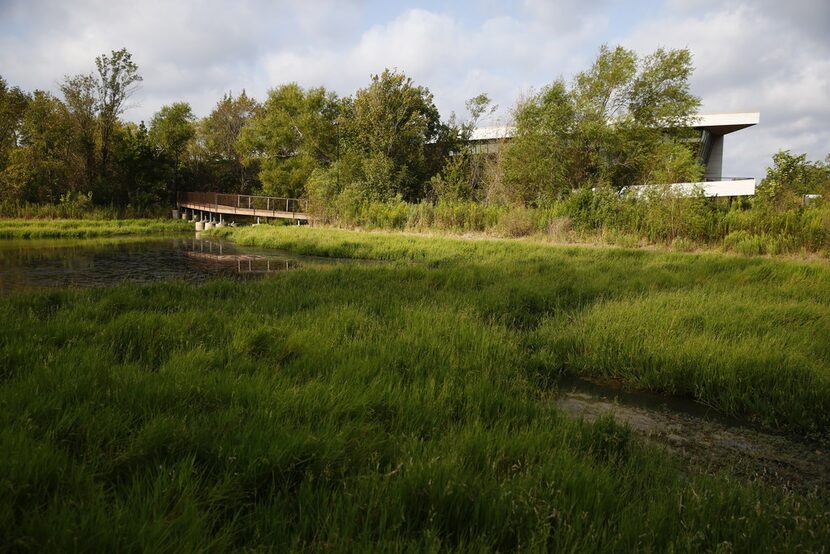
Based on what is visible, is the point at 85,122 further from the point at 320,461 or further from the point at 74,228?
the point at 320,461

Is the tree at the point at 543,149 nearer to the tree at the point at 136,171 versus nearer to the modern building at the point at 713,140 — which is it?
the modern building at the point at 713,140

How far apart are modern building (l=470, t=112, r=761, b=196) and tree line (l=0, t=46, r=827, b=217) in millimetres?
1839

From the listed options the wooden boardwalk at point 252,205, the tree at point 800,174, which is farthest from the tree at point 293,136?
the tree at point 800,174

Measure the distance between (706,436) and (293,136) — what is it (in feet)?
141

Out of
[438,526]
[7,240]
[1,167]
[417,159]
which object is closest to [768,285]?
[438,526]

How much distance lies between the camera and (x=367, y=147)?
31.4 m

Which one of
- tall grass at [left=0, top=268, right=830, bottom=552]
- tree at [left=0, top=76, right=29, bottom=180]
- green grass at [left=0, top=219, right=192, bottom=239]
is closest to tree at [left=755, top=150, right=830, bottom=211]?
tall grass at [left=0, top=268, right=830, bottom=552]

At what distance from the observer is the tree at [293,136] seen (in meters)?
40.4

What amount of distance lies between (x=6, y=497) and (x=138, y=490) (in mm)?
452

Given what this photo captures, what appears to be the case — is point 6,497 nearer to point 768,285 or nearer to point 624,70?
point 768,285

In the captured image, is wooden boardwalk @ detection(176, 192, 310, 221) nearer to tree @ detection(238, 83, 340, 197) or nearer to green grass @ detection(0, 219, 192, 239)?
green grass @ detection(0, 219, 192, 239)

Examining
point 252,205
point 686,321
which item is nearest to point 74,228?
point 252,205

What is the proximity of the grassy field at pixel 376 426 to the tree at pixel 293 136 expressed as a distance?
3615 cm

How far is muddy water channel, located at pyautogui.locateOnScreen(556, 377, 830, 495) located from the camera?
3.21 meters
